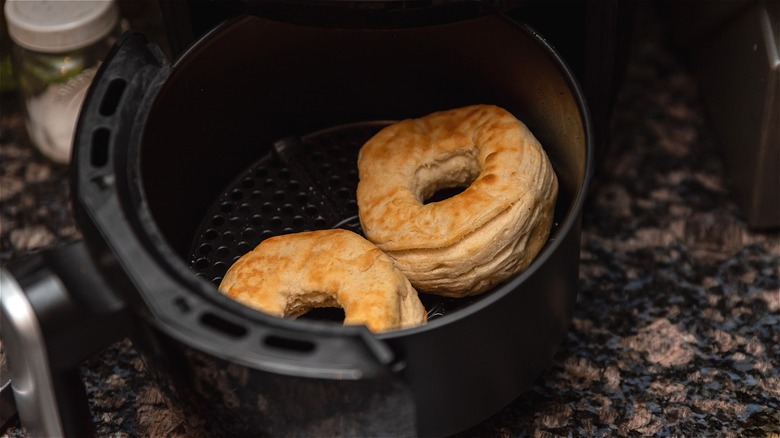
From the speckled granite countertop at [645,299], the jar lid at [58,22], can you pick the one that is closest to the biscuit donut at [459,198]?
the speckled granite countertop at [645,299]

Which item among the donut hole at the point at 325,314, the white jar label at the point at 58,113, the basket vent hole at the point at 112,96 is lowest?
the donut hole at the point at 325,314

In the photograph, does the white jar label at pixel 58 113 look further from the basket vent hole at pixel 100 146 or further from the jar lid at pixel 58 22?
the basket vent hole at pixel 100 146

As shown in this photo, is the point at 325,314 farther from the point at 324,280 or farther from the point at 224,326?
the point at 224,326

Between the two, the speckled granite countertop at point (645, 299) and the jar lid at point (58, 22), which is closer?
the speckled granite countertop at point (645, 299)

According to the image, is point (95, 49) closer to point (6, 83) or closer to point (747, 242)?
point (6, 83)

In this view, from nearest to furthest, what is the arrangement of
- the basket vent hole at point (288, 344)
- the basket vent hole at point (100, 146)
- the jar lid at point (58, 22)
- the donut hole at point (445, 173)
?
the basket vent hole at point (288, 344)
the basket vent hole at point (100, 146)
the donut hole at point (445, 173)
the jar lid at point (58, 22)

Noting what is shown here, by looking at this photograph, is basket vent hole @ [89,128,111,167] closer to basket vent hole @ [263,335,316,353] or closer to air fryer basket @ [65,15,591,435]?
air fryer basket @ [65,15,591,435]

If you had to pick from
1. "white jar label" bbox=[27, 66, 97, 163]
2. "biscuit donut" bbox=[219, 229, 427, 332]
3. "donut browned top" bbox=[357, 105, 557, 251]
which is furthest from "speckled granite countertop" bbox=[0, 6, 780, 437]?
"donut browned top" bbox=[357, 105, 557, 251]
